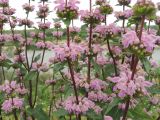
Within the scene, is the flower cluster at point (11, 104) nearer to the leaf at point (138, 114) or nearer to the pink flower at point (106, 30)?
the pink flower at point (106, 30)

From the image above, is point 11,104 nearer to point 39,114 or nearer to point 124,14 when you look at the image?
Answer: point 39,114

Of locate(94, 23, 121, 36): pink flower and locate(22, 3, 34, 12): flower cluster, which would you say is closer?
locate(94, 23, 121, 36): pink flower

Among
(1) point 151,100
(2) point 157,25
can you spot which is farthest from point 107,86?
(2) point 157,25

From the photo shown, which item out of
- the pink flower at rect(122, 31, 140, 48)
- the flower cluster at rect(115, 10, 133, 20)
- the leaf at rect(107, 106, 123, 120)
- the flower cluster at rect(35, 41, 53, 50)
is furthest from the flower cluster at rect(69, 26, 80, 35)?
the pink flower at rect(122, 31, 140, 48)

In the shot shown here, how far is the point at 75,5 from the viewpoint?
370 cm

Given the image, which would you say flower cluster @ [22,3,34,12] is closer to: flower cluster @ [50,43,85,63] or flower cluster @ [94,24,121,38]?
flower cluster @ [94,24,121,38]

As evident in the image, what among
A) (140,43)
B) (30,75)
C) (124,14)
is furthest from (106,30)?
(30,75)

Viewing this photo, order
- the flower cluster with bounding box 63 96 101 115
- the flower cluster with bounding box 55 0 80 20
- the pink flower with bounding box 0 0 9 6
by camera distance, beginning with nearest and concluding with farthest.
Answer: the flower cluster with bounding box 55 0 80 20 → the flower cluster with bounding box 63 96 101 115 → the pink flower with bounding box 0 0 9 6

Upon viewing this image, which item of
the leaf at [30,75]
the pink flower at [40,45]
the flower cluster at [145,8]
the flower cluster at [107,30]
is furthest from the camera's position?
the pink flower at [40,45]

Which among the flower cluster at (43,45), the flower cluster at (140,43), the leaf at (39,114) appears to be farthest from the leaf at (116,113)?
the flower cluster at (43,45)

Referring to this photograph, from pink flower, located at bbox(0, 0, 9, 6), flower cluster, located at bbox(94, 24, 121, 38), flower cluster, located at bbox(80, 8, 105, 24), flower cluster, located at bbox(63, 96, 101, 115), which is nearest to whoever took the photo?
flower cluster, located at bbox(63, 96, 101, 115)

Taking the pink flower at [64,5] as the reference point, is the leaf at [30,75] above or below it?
below

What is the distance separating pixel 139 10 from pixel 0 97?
8.02 feet

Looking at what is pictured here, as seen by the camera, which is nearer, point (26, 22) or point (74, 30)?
point (74, 30)
